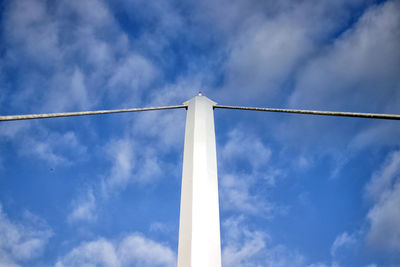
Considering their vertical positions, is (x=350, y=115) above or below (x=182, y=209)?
above

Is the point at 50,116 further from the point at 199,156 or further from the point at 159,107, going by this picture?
the point at 159,107

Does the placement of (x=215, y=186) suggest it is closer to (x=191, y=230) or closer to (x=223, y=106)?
(x=191, y=230)

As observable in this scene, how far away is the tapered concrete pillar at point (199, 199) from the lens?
3.63 metres

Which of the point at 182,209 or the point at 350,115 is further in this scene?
the point at 182,209

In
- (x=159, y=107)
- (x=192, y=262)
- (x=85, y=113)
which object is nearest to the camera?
(x=192, y=262)

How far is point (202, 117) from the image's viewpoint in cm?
498

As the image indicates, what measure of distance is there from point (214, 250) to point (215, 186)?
35.7 inches

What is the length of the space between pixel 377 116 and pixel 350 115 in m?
0.64

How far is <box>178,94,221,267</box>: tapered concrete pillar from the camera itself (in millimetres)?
3625

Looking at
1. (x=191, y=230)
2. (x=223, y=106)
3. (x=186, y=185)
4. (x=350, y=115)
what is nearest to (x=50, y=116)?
(x=186, y=185)

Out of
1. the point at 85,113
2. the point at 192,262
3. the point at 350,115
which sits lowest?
the point at 192,262

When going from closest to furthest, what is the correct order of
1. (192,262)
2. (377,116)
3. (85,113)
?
(377,116) < (192,262) < (85,113)

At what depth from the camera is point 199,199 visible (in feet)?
12.9

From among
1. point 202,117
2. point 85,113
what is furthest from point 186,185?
point 85,113
